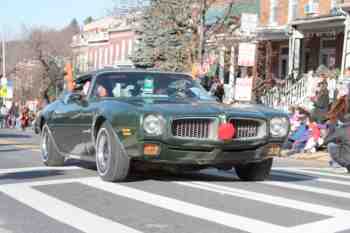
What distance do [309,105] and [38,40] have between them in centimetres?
4938

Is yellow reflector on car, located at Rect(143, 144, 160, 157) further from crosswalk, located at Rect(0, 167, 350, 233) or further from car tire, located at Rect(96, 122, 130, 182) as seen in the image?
crosswalk, located at Rect(0, 167, 350, 233)

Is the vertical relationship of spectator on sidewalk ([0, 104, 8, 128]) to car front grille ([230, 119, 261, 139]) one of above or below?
below

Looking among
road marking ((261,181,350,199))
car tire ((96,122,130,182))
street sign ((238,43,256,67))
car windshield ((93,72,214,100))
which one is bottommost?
road marking ((261,181,350,199))

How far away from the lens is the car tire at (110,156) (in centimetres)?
781

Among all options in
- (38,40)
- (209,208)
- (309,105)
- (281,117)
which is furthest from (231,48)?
(38,40)

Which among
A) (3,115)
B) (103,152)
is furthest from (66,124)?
(3,115)

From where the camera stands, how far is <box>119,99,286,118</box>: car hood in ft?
25.1

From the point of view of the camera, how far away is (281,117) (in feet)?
26.9

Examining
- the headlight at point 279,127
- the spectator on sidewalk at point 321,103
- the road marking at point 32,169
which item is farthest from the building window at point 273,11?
the headlight at point 279,127

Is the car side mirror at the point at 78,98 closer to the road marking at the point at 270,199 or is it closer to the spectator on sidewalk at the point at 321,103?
the road marking at the point at 270,199

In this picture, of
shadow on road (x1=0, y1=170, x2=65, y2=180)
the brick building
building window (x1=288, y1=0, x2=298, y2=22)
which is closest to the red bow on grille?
shadow on road (x1=0, y1=170, x2=65, y2=180)

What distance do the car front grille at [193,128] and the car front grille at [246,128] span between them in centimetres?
31

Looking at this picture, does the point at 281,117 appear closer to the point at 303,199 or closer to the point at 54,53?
the point at 303,199

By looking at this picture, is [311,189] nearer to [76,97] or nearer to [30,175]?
[76,97]
